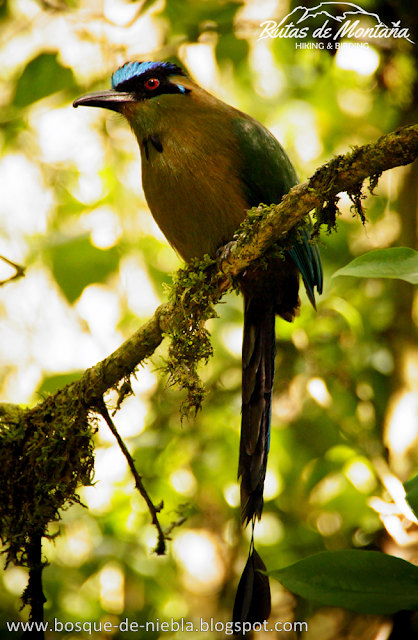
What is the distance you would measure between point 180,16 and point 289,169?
84 centimetres

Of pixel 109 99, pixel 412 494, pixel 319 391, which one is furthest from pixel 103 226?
pixel 412 494

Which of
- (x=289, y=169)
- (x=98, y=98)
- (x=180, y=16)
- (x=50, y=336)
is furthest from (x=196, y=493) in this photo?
(x=180, y=16)

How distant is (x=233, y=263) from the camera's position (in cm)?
173

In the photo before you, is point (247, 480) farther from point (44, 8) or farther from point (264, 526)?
point (44, 8)

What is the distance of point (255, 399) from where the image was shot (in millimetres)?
2027

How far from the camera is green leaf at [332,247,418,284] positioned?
3.24 feet

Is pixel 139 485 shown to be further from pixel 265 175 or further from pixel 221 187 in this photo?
pixel 265 175

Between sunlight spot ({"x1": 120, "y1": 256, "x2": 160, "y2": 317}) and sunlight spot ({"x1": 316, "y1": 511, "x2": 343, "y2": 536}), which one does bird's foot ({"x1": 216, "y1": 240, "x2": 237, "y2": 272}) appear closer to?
sunlight spot ({"x1": 120, "y1": 256, "x2": 160, "y2": 317})

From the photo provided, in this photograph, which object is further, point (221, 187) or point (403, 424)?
point (403, 424)

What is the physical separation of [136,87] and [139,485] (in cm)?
152

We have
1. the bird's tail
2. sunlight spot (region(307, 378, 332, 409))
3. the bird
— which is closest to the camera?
the bird's tail

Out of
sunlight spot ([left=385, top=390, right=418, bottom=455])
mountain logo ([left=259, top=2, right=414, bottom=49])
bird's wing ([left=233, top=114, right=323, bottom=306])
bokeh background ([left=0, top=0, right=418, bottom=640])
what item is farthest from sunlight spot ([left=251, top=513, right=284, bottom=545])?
mountain logo ([left=259, top=2, right=414, bottom=49])

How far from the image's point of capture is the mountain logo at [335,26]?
2537mm

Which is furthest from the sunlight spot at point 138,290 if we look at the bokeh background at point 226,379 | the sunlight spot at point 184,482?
the sunlight spot at point 184,482
